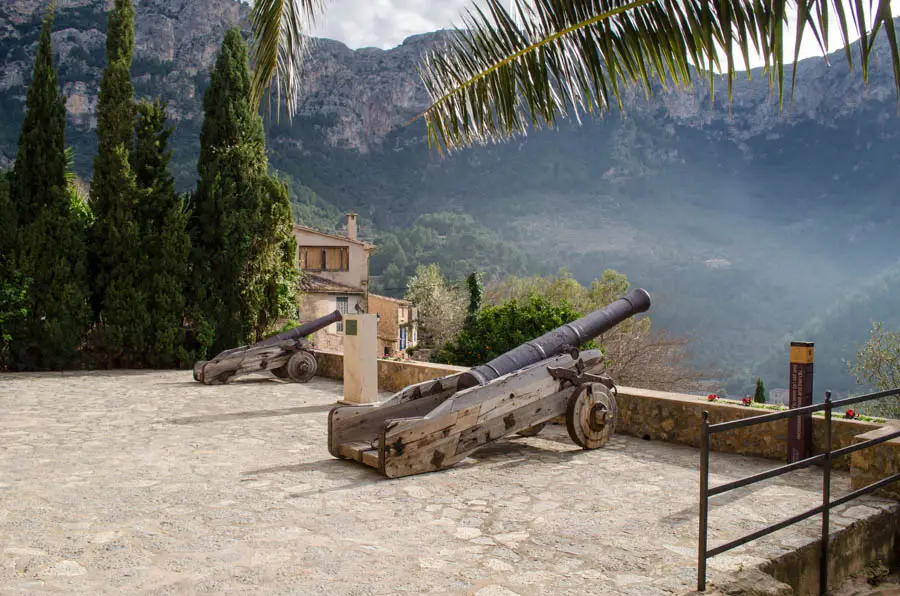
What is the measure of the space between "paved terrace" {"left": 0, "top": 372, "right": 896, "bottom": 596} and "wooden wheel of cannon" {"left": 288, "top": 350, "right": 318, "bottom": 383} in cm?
405


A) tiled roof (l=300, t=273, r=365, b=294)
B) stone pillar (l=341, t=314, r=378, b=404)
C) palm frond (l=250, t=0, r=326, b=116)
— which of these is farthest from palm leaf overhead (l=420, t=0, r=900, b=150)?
tiled roof (l=300, t=273, r=365, b=294)

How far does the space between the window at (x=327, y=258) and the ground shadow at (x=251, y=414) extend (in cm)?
2978

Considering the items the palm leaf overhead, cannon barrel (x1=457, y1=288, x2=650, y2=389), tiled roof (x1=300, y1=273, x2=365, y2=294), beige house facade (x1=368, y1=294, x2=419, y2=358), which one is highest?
the palm leaf overhead

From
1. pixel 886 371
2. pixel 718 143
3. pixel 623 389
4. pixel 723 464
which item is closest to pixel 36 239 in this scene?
pixel 623 389

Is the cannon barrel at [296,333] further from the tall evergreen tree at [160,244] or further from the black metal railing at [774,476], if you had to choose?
the black metal railing at [774,476]

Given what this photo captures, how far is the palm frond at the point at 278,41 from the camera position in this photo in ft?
14.5

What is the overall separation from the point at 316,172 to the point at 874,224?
77.2 metres

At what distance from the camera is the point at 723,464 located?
5500 millimetres

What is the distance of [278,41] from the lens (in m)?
4.60

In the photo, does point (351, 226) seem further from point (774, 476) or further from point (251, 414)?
point (774, 476)

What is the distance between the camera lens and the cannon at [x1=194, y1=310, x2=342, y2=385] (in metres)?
10.8

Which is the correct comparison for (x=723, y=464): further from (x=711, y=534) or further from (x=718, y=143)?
(x=718, y=143)

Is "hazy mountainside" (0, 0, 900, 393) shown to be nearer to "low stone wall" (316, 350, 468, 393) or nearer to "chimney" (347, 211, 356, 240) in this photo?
"chimney" (347, 211, 356, 240)

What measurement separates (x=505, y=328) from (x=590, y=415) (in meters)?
8.67
